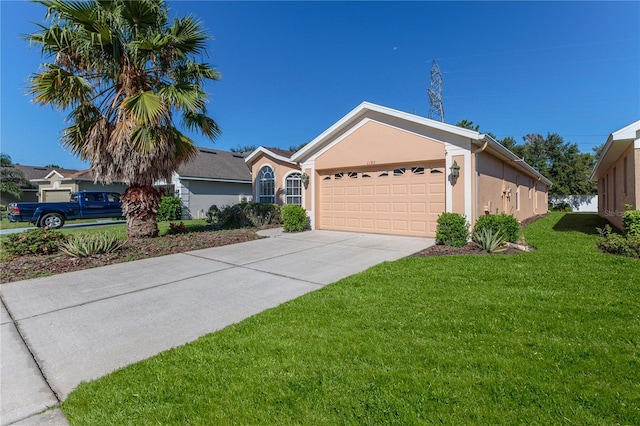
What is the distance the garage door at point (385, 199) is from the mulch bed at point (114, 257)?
11.4ft

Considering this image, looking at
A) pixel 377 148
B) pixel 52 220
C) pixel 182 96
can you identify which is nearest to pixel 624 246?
pixel 377 148

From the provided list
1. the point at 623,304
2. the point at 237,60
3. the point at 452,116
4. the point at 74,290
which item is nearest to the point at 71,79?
the point at 74,290

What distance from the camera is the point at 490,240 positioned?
7.33 m

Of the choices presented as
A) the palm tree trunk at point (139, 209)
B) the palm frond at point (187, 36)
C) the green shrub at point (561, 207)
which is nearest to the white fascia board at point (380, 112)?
the palm frond at point (187, 36)

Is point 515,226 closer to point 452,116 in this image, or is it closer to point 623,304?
point 623,304

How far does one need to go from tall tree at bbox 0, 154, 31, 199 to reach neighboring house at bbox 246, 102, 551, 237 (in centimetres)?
2566

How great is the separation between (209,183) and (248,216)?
781 centimetres

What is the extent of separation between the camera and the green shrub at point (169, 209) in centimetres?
1831

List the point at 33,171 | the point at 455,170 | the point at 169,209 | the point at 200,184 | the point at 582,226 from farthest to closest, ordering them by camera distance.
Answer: the point at 33,171 < the point at 200,184 < the point at 169,209 < the point at 582,226 < the point at 455,170

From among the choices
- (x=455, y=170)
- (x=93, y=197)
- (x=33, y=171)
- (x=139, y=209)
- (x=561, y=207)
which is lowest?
(x=561, y=207)

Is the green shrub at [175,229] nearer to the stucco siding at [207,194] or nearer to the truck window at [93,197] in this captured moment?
→ the stucco siding at [207,194]

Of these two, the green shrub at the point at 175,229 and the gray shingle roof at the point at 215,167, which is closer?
the green shrub at the point at 175,229

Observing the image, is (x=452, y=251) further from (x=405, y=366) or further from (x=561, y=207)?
(x=561, y=207)

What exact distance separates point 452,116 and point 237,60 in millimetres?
25260
